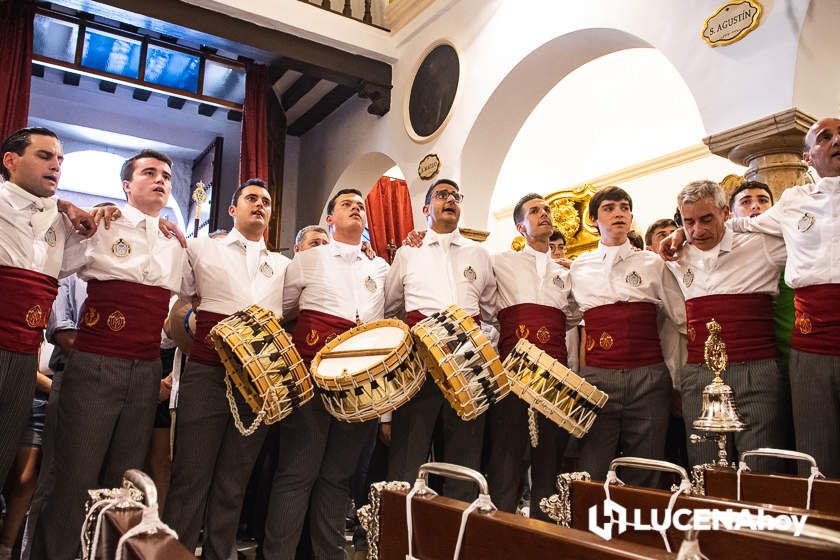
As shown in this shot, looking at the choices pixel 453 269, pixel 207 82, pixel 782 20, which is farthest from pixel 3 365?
pixel 207 82

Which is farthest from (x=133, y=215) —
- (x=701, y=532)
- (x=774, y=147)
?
(x=774, y=147)

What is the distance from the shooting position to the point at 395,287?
3.28m

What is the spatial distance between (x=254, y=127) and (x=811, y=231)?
564 cm

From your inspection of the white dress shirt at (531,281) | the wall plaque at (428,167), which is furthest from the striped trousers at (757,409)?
the wall plaque at (428,167)

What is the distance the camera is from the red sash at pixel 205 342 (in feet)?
9.23

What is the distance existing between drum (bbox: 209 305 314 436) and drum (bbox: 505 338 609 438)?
2.97 ft

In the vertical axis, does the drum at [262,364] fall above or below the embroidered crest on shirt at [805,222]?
below

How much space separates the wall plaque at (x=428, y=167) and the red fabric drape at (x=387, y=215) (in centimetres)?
153

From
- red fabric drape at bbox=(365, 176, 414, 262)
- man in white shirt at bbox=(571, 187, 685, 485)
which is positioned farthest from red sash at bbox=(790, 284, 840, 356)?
red fabric drape at bbox=(365, 176, 414, 262)

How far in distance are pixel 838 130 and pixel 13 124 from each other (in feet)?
20.4

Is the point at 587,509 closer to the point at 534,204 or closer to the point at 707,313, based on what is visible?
the point at 707,313

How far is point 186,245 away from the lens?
2998mm

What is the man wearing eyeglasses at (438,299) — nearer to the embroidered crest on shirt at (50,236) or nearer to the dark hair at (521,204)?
the dark hair at (521,204)

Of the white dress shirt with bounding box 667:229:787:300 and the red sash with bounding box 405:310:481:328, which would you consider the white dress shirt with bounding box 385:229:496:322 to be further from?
the white dress shirt with bounding box 667:229:787:300
